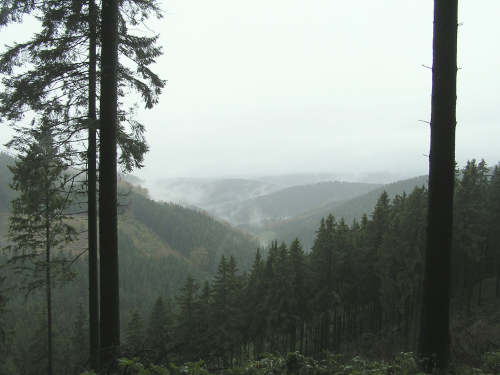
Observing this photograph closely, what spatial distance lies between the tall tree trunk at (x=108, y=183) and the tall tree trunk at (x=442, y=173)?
6136mm

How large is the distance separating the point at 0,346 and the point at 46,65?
48.2 feet

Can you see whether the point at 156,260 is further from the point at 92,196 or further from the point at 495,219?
the point at 92,196

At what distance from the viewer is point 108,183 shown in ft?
22.5

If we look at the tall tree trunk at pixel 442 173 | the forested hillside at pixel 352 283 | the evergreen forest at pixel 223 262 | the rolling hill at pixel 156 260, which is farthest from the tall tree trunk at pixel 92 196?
the rolling hill at pixel 156 260

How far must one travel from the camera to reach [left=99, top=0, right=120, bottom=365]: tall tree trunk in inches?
262

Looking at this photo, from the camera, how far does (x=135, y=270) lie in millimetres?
140250

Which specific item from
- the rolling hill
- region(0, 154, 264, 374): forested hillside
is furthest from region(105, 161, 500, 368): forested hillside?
the rolling hill

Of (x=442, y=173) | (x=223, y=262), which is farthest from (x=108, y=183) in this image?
(x=223, y=262)

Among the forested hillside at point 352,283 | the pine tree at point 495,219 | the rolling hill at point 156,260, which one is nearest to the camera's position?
the forested hillside at point 352,283

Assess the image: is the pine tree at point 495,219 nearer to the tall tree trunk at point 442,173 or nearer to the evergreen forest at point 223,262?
the evergreen forest at point 223,262

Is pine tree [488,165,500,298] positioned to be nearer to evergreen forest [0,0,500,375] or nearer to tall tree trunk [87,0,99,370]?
evergreen forest [0,0,500,375]

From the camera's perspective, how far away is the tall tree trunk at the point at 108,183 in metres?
6.66

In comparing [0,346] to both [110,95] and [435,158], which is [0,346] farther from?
[435,158]

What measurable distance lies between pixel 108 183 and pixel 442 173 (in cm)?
663
